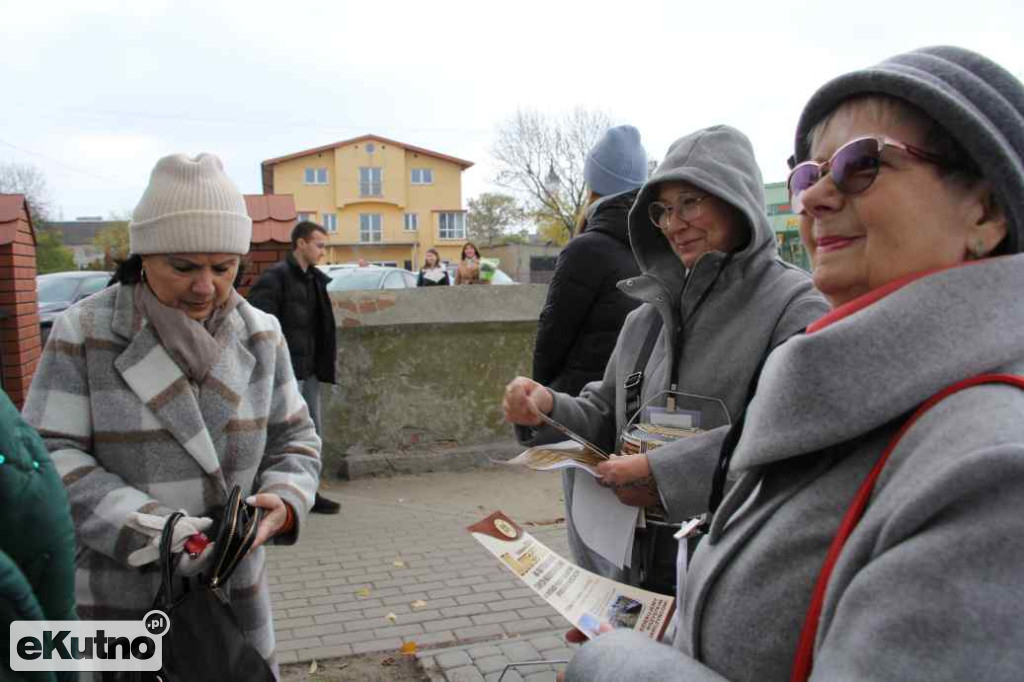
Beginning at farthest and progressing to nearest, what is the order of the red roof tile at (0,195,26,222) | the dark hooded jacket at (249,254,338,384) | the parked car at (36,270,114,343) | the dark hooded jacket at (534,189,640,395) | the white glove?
1. the parked car at (36,270,114,343)
2. the dark hooded jacket at (249,254,338,384)
3. the red roof tile at (0,195,26,222)
4. the dark hooded jacket at (534,189,640,395)
5. the white glove

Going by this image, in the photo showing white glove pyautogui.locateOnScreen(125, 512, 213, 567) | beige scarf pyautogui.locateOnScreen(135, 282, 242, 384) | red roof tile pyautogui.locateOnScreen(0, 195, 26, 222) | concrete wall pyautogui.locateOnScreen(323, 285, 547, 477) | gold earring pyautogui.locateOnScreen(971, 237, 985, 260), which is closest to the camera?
gold earring pyautogui.locateOnScreen(971, 237, 985, 260)

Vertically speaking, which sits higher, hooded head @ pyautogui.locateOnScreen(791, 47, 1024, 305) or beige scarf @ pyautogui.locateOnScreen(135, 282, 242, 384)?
hooded head @ pyautogui.locateOnScreen(791, 47, 1024, 305)

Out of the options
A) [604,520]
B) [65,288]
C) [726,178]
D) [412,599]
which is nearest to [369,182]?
[65,288]

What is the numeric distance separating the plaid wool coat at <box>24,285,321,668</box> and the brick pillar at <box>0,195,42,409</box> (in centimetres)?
352

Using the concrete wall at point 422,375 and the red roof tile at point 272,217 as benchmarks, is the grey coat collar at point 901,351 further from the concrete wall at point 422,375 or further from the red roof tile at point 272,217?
the concrete wall at point 422,375

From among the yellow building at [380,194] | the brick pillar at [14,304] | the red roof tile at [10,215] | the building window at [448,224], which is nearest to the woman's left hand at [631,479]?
the brick pillar at [14,304]

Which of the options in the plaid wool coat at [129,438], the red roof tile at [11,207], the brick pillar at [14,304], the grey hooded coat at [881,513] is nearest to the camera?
the grey hooded coat at [881,513]

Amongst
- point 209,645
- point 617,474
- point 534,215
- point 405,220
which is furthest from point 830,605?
point 405,220

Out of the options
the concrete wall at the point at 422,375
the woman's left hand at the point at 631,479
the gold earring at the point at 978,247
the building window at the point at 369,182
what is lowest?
the concrete wall at the point at 422,375

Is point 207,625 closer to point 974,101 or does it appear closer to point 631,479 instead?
point 631,479

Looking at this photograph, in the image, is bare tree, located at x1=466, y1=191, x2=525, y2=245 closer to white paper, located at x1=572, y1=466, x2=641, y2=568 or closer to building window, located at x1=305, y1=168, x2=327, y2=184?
building window, located at x1=305, y1=168, x2=327, y2=184

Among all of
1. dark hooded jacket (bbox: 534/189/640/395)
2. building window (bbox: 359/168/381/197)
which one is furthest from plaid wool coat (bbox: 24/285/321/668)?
building window (bbox: 359/168/381/197)

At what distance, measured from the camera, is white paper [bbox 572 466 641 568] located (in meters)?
2.32

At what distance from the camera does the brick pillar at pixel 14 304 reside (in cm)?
516
